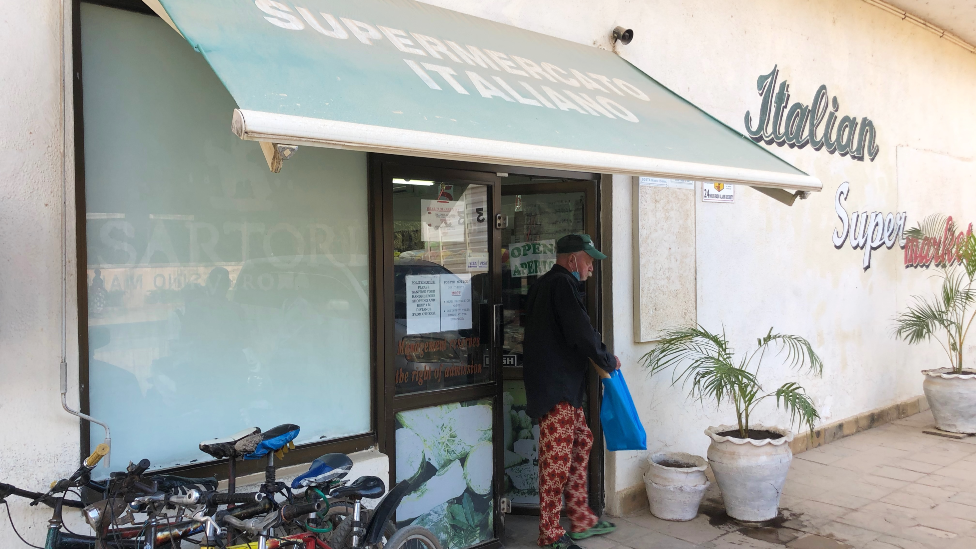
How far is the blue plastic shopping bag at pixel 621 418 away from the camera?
13.9ft

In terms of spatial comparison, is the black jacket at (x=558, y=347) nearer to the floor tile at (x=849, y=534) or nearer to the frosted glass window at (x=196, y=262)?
the frosted glass window at (x=196, y=262)

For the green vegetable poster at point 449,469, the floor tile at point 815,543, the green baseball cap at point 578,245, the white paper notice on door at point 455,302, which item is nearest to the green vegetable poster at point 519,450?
the green vegetable poster at point 449,469

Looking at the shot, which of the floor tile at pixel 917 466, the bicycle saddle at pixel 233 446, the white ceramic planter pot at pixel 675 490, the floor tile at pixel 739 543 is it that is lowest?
the floor tile at pixel 739 543

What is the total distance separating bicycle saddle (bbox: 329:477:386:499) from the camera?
2775mm

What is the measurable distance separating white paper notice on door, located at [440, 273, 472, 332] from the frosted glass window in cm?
64

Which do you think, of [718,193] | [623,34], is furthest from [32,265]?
[718,193]

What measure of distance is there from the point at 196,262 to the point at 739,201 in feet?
13.7

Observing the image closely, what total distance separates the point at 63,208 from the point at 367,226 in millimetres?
1345

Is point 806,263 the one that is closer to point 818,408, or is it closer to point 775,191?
point 818,408

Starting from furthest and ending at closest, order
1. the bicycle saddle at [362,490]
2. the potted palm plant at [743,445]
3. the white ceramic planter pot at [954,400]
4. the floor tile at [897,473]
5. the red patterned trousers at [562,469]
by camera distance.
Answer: the white ceramic planter pot at [954,400], the floor tile at [897,473], the potted palm plant at [743,445], the red patterned trousers at [562,469], the bicycle saddle at [362,490]

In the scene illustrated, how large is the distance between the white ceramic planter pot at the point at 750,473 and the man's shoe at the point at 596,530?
79 cm

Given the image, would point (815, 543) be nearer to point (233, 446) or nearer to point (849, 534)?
point (849, 534)

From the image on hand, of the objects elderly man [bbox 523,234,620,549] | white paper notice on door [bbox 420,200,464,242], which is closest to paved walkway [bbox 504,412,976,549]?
elderly man [bbox 523,234,620,549]

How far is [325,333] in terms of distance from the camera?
135 inches
